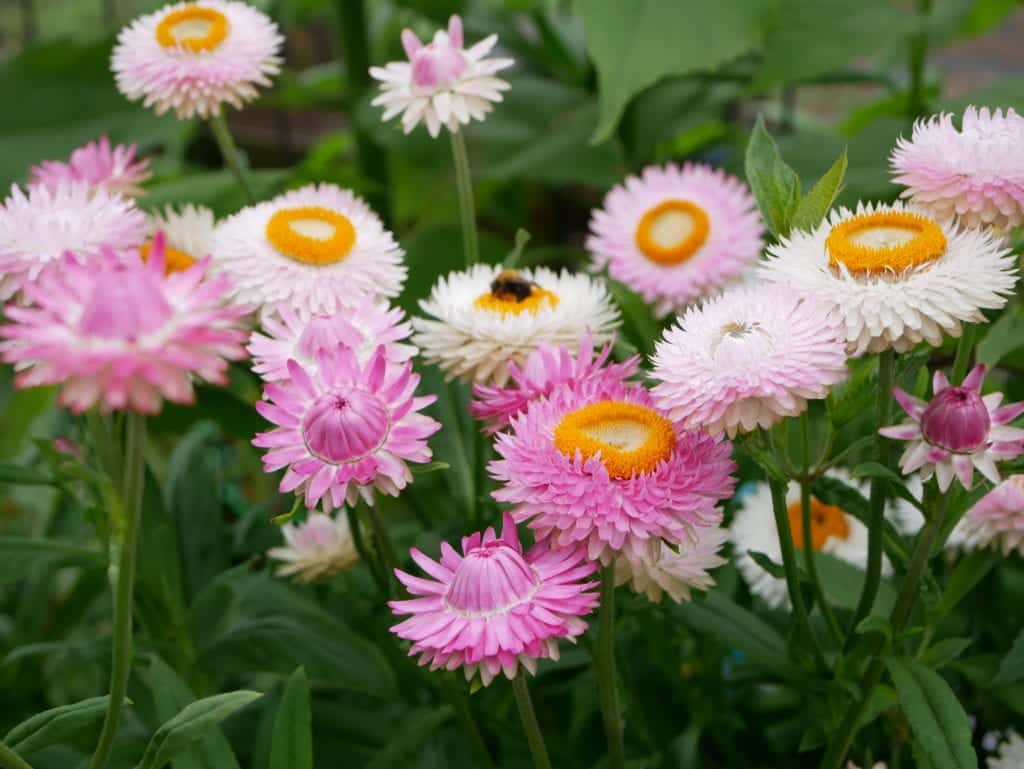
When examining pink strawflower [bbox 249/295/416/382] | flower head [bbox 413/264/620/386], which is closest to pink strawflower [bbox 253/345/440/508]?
pink strawflower [bbox 249/295/416/382]

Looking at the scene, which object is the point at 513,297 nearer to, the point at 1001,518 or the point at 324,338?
the point at 324,338

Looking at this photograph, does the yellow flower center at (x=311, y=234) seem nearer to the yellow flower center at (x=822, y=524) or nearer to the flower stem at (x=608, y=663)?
the flower stem at (x=608, y=663)

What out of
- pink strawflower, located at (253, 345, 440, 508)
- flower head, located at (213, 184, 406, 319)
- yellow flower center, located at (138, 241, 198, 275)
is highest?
yellow flower center, located at (138, 241, 198, 275)

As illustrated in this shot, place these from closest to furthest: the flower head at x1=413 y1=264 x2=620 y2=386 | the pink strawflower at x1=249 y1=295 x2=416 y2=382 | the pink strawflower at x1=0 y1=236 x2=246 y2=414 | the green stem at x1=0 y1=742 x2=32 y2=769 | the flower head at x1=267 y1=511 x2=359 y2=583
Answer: the pink strawflower at x1=0 y1=236 x2=246 y2=414 → the green stem at x1=0 y1=742 x2=32 y2=769 → the pink strawflower at x1=249 y1=295 x2=416 y2=382 → the flower head at x1=413 y1=264 x2=620 y2=386 → the flower head at x1=267 y1=511 x2=359 y2=583

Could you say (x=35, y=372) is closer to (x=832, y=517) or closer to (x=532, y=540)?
(x=532, y=540)

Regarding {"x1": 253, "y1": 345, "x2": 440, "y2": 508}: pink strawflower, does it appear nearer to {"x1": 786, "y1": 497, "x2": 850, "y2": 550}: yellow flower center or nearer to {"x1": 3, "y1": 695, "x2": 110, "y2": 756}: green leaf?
{"x1": 3, "y1": 695, "x2": 110, "y2": 756}: green leaf

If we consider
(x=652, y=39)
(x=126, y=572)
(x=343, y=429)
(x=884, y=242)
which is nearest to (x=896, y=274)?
(x=884, y=242)

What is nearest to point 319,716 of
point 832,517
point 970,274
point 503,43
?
point 832,517

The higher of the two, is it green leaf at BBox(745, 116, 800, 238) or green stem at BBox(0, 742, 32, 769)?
green leaf at BBox(745, 116, 800, 238)
